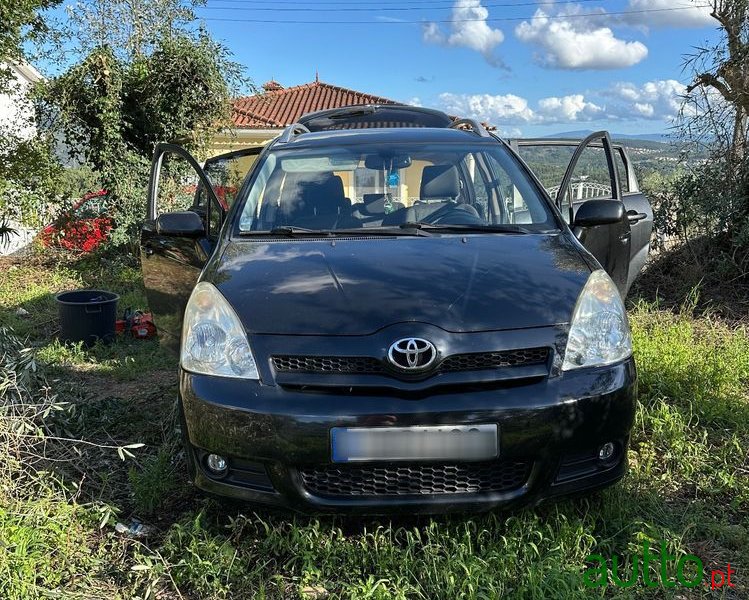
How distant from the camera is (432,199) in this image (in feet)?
11.6

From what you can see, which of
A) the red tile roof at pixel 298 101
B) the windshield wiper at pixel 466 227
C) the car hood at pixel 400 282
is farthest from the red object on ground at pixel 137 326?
the red tile roof at pixel 298 101

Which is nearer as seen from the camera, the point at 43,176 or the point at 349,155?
the point at 349,155

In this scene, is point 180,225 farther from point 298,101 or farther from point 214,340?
point 298,101

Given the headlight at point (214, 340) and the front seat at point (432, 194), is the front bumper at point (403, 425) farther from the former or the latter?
the front seat at point (432, 194)

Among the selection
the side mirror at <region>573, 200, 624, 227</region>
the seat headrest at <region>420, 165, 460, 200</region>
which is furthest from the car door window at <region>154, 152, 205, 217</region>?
the side mirror at <region>573, 200, 624, 227</region>

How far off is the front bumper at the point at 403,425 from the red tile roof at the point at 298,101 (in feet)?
55.0

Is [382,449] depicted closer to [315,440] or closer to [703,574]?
[315,440]

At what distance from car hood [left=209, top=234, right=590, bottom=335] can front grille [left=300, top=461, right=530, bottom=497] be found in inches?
19.2

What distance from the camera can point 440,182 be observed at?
3.65m

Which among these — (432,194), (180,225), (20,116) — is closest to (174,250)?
(180,225)

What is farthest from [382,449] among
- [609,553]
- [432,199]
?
[432,199]

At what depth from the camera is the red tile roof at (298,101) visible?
1953cm

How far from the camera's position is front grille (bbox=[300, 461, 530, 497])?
2.31 m

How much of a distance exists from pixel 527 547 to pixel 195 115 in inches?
339
